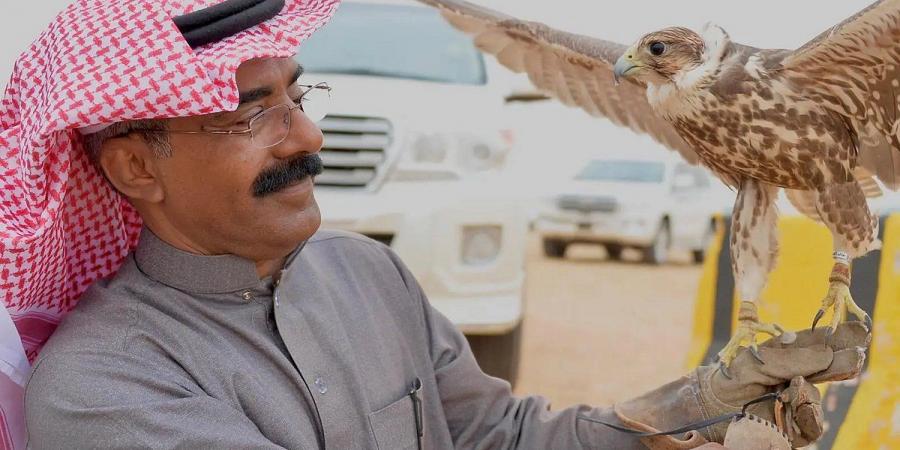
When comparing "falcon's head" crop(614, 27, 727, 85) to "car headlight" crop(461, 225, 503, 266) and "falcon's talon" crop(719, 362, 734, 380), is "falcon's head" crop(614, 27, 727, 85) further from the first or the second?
"car headlight" crop(461, 225, 503, 266)

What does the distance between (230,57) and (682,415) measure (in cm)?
103

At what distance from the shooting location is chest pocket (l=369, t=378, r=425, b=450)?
5.57 feet

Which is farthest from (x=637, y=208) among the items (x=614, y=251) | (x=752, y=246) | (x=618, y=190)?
(x=752, y=246)

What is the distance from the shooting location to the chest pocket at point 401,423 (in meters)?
1.70

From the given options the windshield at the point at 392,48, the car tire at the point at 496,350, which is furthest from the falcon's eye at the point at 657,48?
the windshield at the point at 392,48

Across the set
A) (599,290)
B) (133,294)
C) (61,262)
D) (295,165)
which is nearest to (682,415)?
(295,165)

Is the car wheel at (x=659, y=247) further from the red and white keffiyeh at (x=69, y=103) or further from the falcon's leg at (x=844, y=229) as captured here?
A: the red and white keffiyeh at (x=69, y=103)

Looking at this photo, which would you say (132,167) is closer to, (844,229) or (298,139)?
(298,139)

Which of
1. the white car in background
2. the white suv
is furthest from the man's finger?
the white car in background

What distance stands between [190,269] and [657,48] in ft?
3.15

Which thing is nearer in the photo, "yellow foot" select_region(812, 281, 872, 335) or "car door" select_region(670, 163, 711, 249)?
"yellow foot" select_region(812, 281, 872, 335)

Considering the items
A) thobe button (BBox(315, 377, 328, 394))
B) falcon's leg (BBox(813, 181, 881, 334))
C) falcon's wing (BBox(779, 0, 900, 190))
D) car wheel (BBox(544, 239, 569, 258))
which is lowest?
car wheel (BBox(544, 239, 569, 258))

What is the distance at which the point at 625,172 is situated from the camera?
1553 cm

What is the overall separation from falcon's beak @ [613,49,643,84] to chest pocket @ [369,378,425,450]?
0.72 m
